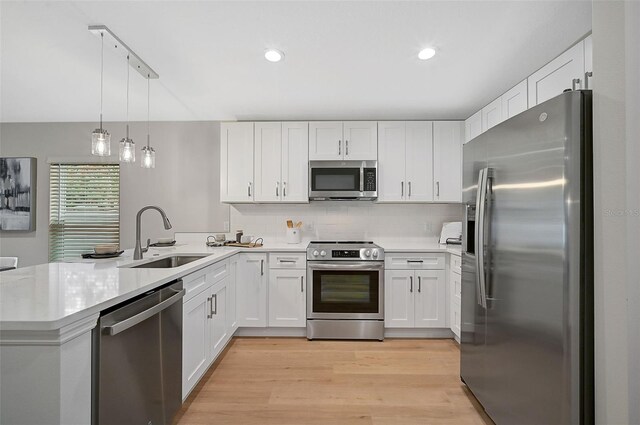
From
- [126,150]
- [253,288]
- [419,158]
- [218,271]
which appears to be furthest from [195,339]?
[419,158]

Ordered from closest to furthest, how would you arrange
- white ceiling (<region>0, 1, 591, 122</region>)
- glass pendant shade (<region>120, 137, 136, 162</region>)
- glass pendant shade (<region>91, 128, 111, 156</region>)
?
white ceiling (<region>0, 1, 591, 122</region>) → glass pendant shade (<region>91, 128, 111, 156</region>) → glass pendant shade (<region>120, 137, 136, 162</region>)

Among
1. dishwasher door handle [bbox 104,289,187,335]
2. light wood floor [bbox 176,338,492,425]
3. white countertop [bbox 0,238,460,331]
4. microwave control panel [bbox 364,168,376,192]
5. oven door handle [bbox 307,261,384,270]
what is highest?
microwave control panel [bbox 364,168,376,192]

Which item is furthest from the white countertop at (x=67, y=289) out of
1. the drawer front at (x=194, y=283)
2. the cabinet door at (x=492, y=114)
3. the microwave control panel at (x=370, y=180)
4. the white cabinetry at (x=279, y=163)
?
the cabinet door at (x=492, y=114)

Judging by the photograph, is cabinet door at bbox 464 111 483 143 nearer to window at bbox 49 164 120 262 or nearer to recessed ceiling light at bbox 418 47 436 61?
recessed ceiling light at bbox 418 47 436 61

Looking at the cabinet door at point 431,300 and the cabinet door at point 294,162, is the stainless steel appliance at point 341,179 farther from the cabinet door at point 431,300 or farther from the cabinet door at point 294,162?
the cabinet door at point 431,300

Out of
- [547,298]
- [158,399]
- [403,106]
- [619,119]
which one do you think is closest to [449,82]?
[403,106]

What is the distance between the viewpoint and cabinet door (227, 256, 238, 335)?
113 inches

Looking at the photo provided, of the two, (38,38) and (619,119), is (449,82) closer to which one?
(619,119)

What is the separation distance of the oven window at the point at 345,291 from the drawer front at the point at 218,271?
0.89 metres

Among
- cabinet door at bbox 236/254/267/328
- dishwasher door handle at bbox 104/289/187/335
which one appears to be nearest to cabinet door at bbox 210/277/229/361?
cabinet door at bbox 236/254/267/328

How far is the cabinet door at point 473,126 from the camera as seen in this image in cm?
320

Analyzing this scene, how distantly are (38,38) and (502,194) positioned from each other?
10.2 feet

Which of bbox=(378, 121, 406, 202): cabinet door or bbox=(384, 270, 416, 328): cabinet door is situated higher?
bbox=(378, 121, 406, 202): cabinet door

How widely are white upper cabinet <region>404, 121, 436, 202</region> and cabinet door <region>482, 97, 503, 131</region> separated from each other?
58cm
